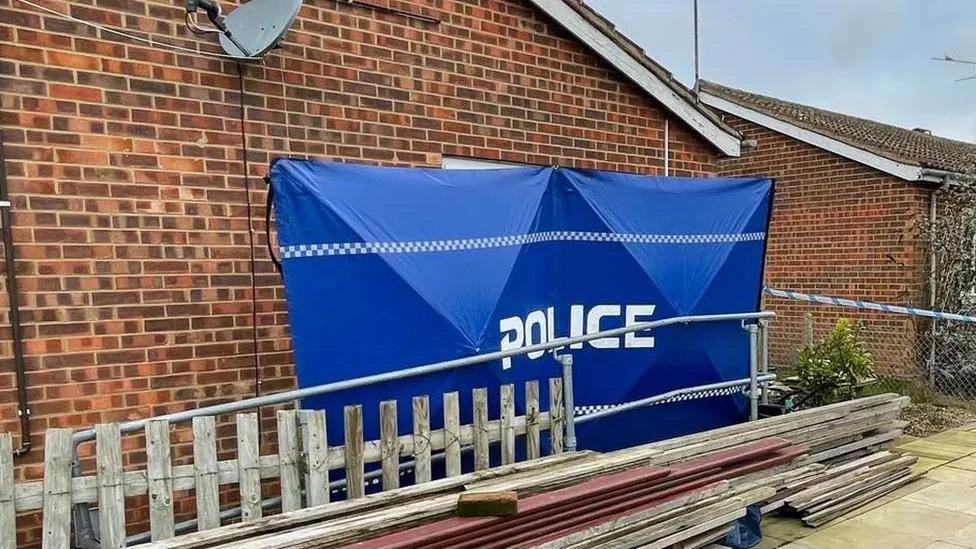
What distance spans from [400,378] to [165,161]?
175 cm

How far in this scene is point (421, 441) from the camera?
3535 mm

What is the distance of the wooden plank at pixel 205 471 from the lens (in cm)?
300

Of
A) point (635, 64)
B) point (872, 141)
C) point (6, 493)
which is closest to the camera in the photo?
point (6, 493)

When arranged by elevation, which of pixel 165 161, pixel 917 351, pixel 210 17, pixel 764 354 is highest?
pixel 210 17

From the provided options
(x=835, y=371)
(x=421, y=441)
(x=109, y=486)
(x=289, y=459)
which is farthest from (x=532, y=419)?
(x=835, y=371)

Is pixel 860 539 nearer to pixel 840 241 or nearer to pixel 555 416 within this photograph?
pixel 555 416

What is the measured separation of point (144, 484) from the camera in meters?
2.93

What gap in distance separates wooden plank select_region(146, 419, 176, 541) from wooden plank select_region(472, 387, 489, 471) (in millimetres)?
1519

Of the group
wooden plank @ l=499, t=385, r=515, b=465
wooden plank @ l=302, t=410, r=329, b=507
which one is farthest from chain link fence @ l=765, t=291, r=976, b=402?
wooden plank @ l=302, t=410, r=329, b=507

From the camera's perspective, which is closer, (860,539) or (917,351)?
(860,539)

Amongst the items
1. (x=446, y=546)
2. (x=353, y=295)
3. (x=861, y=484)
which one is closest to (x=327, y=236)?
(x=353, y=295)

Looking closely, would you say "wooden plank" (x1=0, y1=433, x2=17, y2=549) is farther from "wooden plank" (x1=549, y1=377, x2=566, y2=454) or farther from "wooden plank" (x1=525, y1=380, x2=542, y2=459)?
"wooden plank" (x1=549, y1=377, x2=566, y2=454)

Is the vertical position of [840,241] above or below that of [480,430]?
above

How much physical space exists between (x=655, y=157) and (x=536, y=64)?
59.4 inches
